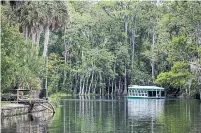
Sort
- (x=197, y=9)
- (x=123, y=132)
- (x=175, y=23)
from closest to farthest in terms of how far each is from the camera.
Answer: (x=123, y=132) < (x=197, y=9) < (x=175, y=23)

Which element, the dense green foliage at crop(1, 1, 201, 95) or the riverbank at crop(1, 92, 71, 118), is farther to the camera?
the dense green foliage at crop(1, 1, 201, 95)

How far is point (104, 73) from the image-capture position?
286 feet

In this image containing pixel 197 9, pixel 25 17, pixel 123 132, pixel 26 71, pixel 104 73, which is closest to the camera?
pixel 123 132

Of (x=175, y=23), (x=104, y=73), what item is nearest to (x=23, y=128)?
(x=175, y=23)

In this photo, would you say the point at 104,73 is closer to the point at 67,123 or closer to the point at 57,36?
the point at 57,36

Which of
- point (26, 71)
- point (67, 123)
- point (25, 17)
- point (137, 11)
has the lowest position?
point (67, 123)

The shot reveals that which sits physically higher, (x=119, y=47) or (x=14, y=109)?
(x=119, y=47)

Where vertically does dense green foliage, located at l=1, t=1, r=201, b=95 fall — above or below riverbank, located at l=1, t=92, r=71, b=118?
above

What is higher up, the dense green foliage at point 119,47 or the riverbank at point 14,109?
the dense green foliage at point 119,47

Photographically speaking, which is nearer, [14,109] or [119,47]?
[14,109]

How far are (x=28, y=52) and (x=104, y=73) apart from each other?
4940 centimetres

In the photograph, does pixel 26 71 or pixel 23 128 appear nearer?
pixel 23 128

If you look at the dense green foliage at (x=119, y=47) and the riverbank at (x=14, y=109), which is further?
the dense green foliage at (x=119, y=47)

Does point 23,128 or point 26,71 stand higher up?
point 26,71
